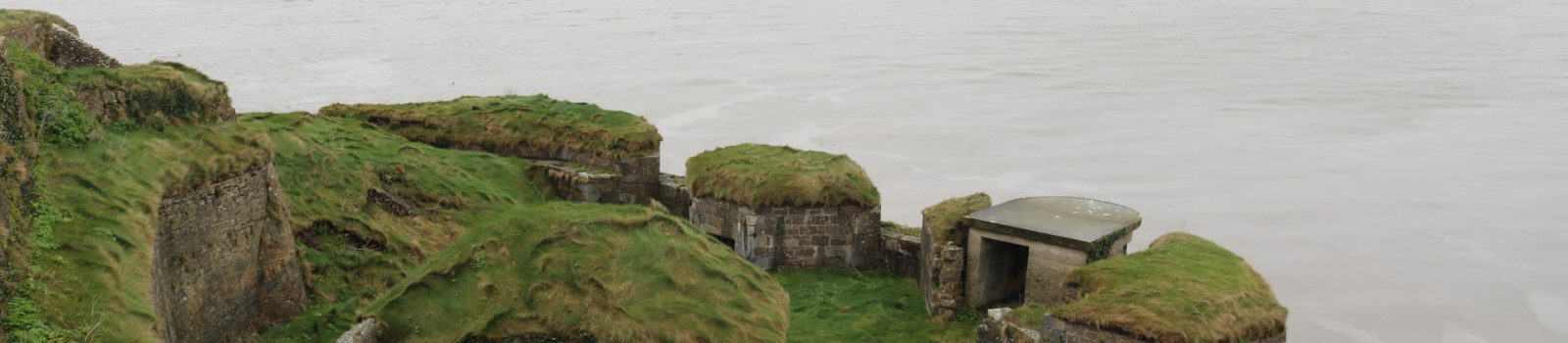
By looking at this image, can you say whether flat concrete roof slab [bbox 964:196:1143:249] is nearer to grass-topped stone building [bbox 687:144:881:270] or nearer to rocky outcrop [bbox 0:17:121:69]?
grass-topped stone building [bbox 687:144:881:270]

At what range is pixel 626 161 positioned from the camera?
988 inches

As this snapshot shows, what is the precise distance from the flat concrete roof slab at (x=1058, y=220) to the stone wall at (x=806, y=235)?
9.69 ft

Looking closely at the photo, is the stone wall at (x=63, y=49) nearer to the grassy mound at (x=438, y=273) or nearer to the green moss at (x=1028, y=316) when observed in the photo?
the grassy mound at (x=438, y=273)

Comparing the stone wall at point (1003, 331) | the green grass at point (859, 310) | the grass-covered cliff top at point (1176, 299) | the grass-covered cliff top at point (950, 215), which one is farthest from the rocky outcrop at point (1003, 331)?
the grass-covered cliff top at point (950, 215)

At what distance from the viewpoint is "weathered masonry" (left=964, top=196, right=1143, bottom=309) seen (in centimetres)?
1777

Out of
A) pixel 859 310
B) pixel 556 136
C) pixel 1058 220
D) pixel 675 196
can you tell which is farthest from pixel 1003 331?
pixel 556 136

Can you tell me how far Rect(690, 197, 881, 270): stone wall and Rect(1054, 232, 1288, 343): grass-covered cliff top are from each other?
5.96 metres

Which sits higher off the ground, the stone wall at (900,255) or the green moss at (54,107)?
the green moss at (54,107)

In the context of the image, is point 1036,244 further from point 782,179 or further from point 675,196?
point 675,196

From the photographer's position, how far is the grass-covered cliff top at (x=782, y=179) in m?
21.5

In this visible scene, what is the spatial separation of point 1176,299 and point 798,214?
8326 millimetres

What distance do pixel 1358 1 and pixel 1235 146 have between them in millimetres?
48285

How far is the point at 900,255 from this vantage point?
71.9 feet

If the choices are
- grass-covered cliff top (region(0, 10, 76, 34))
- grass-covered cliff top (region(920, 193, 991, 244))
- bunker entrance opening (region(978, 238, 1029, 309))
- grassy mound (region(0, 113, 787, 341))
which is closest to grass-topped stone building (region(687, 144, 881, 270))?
grass-covered cliff top (region(920, 193, 991, 244))
